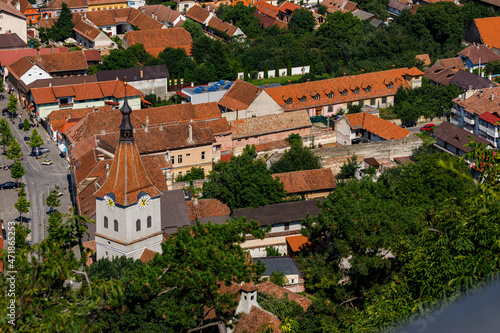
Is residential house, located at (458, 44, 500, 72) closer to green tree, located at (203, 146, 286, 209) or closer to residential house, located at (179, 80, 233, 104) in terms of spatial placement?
residential house, located at (179, 80, 233, 104)

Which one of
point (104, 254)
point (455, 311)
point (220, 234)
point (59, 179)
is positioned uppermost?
point (455, 311)

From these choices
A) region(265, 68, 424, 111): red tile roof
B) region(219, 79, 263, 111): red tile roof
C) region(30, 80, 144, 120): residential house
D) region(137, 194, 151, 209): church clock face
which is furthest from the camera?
region(265, 68, 424, 111): red tile roof

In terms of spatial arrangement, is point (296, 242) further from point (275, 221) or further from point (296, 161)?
point (296, 161)

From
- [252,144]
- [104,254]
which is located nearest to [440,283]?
[104,254]

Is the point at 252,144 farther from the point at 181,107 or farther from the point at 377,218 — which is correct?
the point at 377,218

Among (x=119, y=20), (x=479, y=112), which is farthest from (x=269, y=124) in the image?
(x=119, y=20)

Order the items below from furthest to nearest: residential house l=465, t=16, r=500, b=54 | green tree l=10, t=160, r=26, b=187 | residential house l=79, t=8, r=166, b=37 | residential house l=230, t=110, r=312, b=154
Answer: residential house l=79, t=8, r=166, b=37
residential house l=465, t=16, r=500, b=54
residential house l=230, t=110, r=312, b=154
green tree l=10, t=160, r=26, b=187

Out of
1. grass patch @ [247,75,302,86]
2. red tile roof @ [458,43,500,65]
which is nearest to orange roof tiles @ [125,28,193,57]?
grass patch @ [247,75,302,86]
